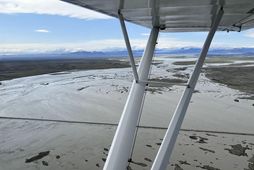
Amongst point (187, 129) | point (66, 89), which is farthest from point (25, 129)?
point (66, 89)

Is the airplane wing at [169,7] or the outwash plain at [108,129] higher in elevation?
the outwash plain at [108,129]

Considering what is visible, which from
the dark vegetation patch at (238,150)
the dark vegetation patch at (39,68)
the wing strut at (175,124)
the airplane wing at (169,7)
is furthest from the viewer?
the dark vegetation patch at (39,68)

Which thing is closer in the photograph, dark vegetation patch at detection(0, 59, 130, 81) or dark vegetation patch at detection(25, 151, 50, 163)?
dark vegetation patch at detection(25, 151, 50, 163)

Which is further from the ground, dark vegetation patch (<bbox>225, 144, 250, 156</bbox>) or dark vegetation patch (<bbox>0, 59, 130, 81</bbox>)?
dark vegetation patch (<bbox>0, 59, 130, 81</bbox>)

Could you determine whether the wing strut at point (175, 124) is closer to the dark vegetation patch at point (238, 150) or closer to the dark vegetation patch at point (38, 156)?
the dark vegetation patch at point (238, 150)

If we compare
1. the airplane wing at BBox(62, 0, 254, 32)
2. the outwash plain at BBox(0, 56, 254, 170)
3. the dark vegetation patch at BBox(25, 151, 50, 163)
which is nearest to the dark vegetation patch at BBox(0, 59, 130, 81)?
the outwash plain at BBox(0, 56, 254, 170)

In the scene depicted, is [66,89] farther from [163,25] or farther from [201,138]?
[163,25]

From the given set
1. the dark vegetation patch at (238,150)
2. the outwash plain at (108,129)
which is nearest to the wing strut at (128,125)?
the outwash plain at (108,129)

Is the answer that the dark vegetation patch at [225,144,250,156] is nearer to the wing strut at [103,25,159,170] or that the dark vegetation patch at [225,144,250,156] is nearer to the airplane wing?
the wing strut at [103,25,159,170]
